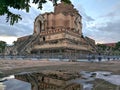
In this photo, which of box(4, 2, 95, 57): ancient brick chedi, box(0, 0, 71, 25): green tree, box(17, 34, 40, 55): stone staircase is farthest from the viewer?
box(17, 34, 40, 55): stone staircase

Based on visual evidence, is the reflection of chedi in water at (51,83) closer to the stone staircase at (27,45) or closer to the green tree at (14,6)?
the green tree at (14,6)

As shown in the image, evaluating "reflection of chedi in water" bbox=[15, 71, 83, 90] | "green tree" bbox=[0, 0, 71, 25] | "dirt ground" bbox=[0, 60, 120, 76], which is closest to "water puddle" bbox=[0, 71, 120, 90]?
"reflection of chedi in water" bbox=[15, 71, 83, 90]

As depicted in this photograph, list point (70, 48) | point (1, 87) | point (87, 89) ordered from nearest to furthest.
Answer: point (1, 87), point (87, 89), point (70, 48)

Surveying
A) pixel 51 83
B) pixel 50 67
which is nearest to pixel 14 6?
pixel 51 83

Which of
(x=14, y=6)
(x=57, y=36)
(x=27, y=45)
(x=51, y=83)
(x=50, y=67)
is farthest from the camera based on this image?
(x=27, y=45)

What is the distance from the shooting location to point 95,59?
3550 cm

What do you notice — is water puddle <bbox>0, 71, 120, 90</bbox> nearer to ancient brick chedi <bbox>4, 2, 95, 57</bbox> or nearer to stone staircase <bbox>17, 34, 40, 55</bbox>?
ancient brick chedi <bbox>4, 2, 95, 57</bbox>

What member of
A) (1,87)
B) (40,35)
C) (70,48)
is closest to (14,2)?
(1,87)

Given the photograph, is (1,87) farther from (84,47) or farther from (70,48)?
(84,47)

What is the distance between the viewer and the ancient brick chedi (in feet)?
170

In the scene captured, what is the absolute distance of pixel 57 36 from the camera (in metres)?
54.2

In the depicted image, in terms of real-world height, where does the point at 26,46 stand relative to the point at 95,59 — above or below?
above

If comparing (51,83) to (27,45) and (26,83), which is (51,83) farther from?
(27,45)

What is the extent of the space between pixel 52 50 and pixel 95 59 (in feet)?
60.1
